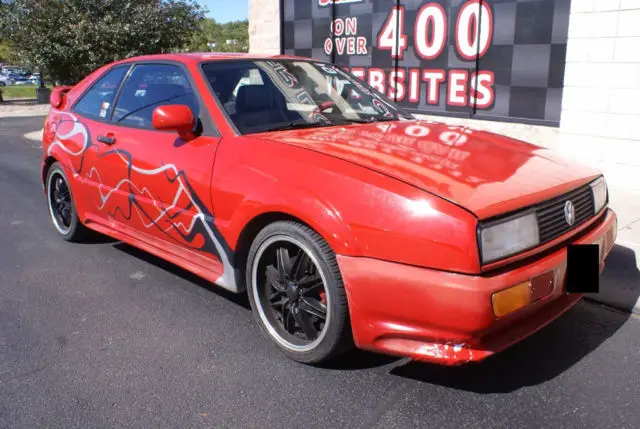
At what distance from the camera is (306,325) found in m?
2.94

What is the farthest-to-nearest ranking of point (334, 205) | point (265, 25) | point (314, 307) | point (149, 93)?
point (265, 25) < point (149, 93) < point (314, 307) < point (334, 205)

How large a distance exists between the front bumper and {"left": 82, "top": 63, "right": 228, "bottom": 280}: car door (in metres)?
1.04

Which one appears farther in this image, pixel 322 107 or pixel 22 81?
pixel 22 81

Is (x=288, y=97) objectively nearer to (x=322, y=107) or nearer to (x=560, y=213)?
(x=322, y=107)

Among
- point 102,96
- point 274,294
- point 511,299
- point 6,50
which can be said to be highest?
point 6,50

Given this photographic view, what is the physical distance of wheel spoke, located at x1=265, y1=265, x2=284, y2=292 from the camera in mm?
3046

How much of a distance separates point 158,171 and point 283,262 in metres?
1.15

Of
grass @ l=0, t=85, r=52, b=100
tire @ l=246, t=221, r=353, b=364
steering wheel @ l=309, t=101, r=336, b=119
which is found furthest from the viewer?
grass @ l=0, t=85, r=52, b=100

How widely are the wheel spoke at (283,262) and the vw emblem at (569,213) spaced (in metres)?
1.36

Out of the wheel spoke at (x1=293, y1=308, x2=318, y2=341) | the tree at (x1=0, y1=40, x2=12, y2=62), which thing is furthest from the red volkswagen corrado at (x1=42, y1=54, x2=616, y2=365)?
the tree at (x1=0, y1=40, x2=12, y2=62)

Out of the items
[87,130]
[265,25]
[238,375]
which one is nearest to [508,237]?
[238,375]

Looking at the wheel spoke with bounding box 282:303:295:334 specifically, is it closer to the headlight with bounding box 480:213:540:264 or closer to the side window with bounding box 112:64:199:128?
the headlight with bounding box 480:213:540:264

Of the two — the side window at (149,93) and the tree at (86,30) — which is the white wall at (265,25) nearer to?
the tree at (86,30)

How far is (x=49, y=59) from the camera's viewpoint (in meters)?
17.3
